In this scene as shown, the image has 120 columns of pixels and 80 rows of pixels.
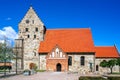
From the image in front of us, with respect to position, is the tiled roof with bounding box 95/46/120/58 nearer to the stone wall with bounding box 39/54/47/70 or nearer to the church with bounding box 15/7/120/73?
the church with bounding box 15/7/120/73

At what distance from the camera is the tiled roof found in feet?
220

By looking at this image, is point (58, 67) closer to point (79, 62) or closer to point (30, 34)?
point (79, 62)

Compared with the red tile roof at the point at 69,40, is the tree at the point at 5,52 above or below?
below

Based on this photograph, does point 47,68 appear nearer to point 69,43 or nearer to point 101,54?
point 69,43

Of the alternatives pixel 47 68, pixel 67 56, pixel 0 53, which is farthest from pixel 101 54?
pixel 0 53

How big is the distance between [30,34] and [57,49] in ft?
33.5

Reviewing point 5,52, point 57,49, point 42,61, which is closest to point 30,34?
point 42,61

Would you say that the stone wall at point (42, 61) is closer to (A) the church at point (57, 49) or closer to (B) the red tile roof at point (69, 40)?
(A) the church at point (57, 49)

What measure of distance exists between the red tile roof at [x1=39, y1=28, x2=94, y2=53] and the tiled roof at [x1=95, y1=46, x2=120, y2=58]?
6.32m

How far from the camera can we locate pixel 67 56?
6181cm

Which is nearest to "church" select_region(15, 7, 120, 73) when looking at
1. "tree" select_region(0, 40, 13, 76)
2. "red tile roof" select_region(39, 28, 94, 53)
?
"red tile roof" select_region(39, 28, 94, 53)

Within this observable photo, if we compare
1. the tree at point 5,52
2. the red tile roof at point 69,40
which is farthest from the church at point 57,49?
the tree at point 5,52

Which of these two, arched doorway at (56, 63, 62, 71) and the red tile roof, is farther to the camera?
the red tile roof

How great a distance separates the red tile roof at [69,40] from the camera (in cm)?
6297
